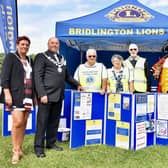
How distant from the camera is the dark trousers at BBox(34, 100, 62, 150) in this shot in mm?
4559

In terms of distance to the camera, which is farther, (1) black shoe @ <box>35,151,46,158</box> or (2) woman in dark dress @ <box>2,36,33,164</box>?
(1) black shoe @ <box>35,151,46,158</box>

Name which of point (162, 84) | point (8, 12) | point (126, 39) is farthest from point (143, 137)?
point (8, 12)

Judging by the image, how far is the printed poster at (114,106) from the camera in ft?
16.3

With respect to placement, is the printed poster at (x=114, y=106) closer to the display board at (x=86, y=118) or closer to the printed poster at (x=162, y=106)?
the display board at (x=86, y=118)

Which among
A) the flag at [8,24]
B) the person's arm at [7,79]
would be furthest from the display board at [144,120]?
the flag at [8,24]

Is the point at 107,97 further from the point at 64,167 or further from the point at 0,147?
the point at 0,147

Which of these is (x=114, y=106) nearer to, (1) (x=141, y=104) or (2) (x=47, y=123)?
(1) (x=141, y=104)

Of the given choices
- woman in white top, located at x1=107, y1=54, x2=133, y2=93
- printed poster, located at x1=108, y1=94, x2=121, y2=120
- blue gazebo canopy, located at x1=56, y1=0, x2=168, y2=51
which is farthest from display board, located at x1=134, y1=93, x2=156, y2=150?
blue gazebo canopy, located at x1=56, y1=0, x2=168, y2=51

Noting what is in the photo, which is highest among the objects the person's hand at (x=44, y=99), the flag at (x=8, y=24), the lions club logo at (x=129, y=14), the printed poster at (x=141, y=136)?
the lions club logo at (x=129, y=14)

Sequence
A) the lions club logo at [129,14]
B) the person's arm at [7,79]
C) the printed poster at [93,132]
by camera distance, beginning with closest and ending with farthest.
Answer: the person's arm at [7,79] < the printed poster at [93,132] < the lions club logo at [129,14]

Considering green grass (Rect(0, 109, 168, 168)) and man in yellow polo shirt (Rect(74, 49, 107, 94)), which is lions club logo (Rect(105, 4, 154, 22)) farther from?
green grass (Rect(0, 109, 168, 168))

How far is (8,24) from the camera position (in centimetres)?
616

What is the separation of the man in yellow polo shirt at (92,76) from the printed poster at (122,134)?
1.75ft

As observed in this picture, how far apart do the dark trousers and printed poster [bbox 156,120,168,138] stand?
1.51 metres
